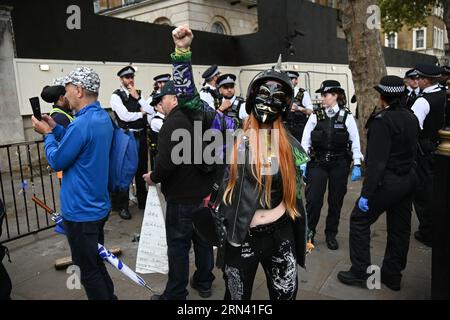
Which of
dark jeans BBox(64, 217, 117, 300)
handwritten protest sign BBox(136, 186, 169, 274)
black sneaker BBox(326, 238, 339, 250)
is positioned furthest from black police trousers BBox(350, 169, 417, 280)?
dark jeans BBox(64, 217, 117, 300)

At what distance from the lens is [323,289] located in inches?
150

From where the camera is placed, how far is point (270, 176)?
96.0 inches

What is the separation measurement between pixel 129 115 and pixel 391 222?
4.15 metres

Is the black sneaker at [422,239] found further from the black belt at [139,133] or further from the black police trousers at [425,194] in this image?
the black belt at [139,133]

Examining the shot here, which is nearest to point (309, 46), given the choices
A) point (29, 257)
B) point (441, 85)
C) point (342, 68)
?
point (342, 68)

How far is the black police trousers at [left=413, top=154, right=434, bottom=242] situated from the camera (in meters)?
4.91

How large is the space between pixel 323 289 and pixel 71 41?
10.5 m

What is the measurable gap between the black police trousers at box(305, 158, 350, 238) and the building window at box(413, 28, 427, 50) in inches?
2146

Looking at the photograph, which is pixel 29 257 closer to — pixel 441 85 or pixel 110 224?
pixel 110 224

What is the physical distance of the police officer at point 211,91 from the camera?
6734 millimetres

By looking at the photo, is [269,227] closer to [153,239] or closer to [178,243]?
[178,243]

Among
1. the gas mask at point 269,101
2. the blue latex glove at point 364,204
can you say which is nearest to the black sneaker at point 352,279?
the blue latex glove at point 364,204

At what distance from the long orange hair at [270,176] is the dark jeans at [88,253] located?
123 centimetres

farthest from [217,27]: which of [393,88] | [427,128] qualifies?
[393,88]
